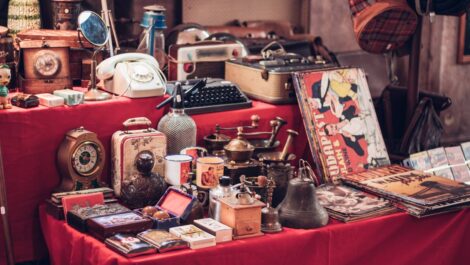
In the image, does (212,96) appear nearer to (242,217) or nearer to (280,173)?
(280,173)

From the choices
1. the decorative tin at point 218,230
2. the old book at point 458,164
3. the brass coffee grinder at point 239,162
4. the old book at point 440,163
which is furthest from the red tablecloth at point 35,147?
the old book at point 458,164

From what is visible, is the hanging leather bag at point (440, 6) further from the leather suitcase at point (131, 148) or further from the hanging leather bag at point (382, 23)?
the leather suitcase at point (131, 148)

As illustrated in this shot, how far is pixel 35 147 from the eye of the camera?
4.13m

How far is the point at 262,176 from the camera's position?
412 centimetres

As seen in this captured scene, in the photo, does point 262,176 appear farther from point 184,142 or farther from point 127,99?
point 127,99

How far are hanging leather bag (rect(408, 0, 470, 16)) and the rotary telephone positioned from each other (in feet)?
6.73

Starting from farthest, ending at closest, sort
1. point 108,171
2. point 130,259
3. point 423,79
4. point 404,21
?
point 423,79 < point 404,21 < point 108,171 < point 130,259

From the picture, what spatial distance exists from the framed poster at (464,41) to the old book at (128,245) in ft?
16.4

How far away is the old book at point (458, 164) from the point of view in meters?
5.19

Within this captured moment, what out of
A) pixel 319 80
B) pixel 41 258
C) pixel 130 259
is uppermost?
pixel 319 80

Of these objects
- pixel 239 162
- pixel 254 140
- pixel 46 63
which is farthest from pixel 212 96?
pixel 46 63

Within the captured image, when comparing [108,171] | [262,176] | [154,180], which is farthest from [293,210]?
[108,171]

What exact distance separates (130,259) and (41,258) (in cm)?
99

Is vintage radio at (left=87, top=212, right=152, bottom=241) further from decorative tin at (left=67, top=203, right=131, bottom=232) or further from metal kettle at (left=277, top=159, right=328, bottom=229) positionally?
metal kettle at (left=277, top=159, right=328, bottom=229)
